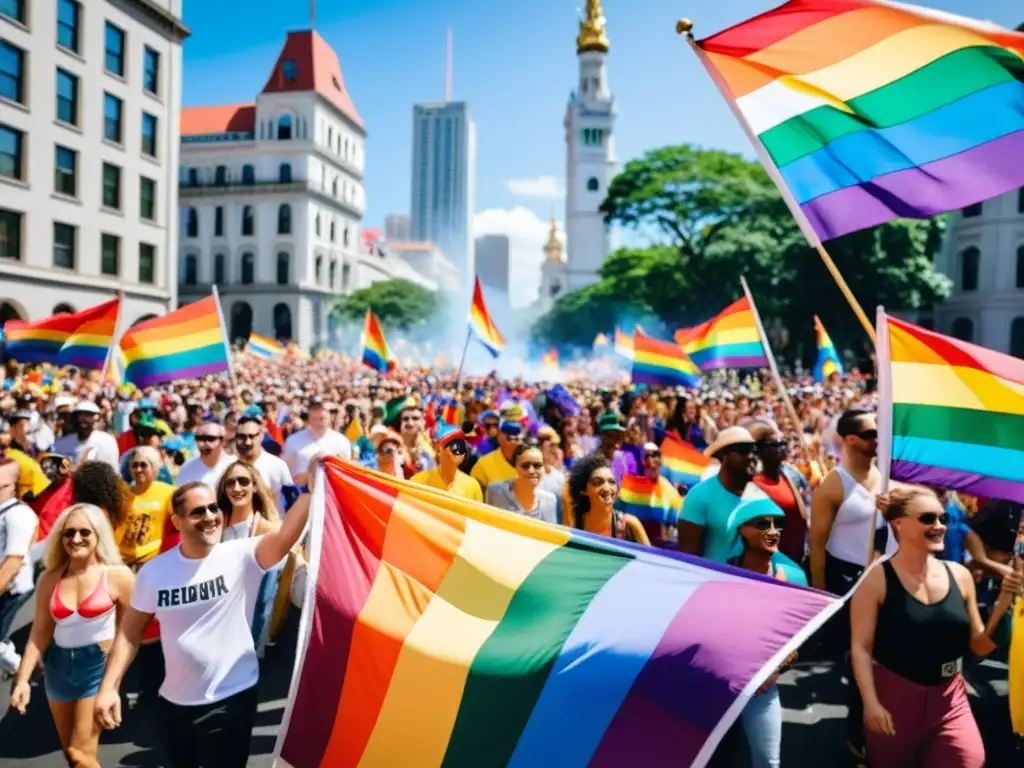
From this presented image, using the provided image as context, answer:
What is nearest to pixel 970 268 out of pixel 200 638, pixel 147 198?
pixel 147 198

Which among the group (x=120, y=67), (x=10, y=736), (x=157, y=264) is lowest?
(x=10, y=736)

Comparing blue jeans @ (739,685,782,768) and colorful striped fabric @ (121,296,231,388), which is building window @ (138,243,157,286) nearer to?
colorful striped fabric @ (121,296,231,388)

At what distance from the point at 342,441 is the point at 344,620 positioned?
15.1ft

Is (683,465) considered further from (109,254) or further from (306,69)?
(306,69)

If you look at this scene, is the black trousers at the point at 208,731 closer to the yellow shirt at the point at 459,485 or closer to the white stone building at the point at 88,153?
the yellow shirt at the point at 459,485

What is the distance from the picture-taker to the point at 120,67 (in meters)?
32.3

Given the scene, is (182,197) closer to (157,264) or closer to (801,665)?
(157,264)

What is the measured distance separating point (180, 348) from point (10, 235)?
23337 mm

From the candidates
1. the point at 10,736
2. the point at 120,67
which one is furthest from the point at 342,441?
the point at 120,67

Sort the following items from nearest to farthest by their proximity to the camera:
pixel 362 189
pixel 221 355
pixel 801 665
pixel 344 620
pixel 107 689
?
pixel 344 620 < pixel 107 689 < pixel 801 665 < pixel 221 355 < pixel 362 189

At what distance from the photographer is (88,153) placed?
100 feet

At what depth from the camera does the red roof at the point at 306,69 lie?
6888 centimetres

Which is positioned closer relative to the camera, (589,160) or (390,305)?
(390,305)

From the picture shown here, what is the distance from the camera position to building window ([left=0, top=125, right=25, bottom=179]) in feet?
89.6
